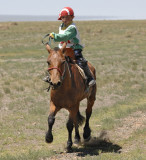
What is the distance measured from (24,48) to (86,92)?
3014cm

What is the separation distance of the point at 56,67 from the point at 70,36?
1197 mm

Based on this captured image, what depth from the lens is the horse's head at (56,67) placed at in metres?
6.01

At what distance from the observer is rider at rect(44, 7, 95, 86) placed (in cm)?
690

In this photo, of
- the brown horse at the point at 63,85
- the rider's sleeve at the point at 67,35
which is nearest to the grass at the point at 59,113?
the brown horse at the point at 63,85

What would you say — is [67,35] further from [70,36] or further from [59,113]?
[59,113]

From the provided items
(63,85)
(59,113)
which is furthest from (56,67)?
(59,113)

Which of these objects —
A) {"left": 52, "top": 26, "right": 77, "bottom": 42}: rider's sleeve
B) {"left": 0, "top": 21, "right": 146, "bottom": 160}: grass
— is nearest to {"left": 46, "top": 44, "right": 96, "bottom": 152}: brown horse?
{"left": 52, "top": 26, "right": 77, "bottom": 42}: rider's sleeve

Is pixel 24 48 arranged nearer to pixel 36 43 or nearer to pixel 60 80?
pixel 36 43

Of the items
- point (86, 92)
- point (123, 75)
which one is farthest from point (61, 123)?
point (123, 75)

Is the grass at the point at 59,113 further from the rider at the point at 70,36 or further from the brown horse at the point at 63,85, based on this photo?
the rider at the point at 70,36

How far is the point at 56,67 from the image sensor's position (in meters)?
6.16

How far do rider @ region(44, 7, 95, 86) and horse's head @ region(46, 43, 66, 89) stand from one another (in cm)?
43

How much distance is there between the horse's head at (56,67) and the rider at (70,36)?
17.1 inches

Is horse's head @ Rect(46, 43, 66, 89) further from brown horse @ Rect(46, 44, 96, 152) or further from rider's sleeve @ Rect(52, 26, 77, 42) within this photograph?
rider's sleeve @ Rect(52, 26, 77, 42)
